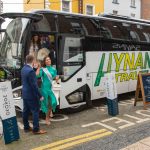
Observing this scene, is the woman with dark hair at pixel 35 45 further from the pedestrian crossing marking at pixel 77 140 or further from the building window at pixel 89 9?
the building window at pixel 89 9

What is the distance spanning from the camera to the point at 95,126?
281 inches

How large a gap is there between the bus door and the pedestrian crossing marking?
71.3 inches

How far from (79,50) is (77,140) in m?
3.25

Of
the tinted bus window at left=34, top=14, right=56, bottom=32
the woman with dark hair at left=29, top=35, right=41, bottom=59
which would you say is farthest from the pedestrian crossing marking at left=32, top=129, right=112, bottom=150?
the tinted bus window at left=34, top=14, right=56, bottom=32

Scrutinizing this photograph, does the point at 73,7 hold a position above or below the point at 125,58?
above

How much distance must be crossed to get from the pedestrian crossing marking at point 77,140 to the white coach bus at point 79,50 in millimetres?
1663

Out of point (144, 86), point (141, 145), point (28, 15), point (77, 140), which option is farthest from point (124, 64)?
point (141, 145)

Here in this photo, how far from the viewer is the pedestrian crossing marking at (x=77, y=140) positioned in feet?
18.9

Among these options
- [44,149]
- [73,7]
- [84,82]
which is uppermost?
[73,7]

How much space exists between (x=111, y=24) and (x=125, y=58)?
1.28 metres

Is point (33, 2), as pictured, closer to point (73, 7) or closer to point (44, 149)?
point (73, 7)

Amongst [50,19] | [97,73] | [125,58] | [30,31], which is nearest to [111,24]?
[125,58]

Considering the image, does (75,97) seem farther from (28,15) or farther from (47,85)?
(28,15)

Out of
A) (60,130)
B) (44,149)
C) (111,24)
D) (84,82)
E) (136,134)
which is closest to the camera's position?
(44,149)
